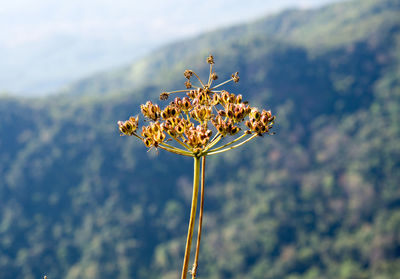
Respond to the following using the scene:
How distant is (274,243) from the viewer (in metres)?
90.6

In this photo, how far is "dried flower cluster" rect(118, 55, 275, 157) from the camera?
2.22 m

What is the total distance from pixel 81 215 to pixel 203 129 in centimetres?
10184

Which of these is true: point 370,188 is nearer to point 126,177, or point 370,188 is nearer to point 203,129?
point 126,177

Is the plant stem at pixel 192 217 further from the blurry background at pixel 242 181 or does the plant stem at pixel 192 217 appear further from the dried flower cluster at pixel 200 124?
the blurry background at pixel 242 181

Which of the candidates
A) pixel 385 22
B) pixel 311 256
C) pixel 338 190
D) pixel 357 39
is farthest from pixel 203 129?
pixel 385 22

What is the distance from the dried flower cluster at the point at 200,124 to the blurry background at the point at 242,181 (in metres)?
79.0

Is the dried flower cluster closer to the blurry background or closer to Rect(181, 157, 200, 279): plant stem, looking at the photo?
Rect(181, 157, 200, 279): plant stem

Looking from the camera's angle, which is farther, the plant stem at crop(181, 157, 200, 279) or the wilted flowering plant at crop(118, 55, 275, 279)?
the wilted flowering plant at crop(118, 55, 275, 279)

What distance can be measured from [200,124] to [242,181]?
103318mm

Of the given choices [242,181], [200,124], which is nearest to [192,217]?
[200,124]

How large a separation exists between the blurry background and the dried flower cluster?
79.0 meters

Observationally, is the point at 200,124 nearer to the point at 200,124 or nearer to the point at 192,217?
the point at 200,124

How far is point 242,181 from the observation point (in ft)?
343

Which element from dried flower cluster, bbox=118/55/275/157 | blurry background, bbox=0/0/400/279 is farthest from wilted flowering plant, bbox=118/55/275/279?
blurry background, bbox=0/0/400/279
